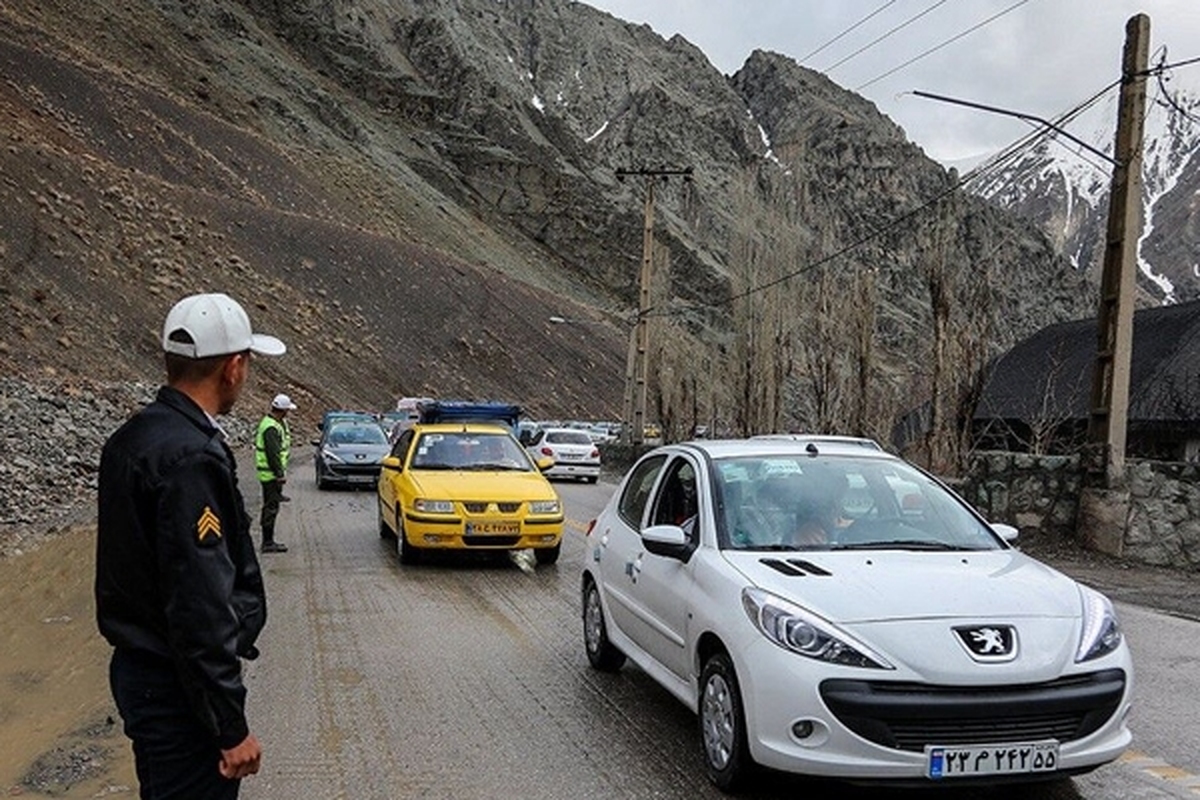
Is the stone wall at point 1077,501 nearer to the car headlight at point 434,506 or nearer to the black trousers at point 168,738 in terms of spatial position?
the car headlight at point 434,506

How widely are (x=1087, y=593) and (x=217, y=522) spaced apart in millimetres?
4129

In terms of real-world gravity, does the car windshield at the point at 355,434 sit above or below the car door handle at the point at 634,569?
below

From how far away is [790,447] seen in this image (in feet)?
23.3

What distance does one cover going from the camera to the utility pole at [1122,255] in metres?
14.8

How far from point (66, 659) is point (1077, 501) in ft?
37.9

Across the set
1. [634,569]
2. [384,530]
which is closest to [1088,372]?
[384,530]

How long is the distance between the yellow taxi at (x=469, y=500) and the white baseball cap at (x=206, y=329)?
373 inches

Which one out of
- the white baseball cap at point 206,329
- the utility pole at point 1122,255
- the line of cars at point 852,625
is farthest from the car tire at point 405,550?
the white baseball cap at point 206,329

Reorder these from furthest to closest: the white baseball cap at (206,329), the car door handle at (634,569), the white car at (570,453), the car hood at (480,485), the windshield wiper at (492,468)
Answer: the white car at (570,453) → the windshield wiper at (492,468) → the car hood at (480,485) → the car door handle at (634,569) → the white baseball cap at (206,329)

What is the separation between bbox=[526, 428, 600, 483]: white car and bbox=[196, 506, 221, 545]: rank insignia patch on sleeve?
27.8 meters

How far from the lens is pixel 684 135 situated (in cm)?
14800

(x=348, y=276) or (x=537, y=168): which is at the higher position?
(x=537, y=168)

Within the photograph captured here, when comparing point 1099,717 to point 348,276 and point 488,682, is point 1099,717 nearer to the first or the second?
point 488,682

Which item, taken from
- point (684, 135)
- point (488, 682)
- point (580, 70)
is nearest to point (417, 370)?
point (488, 682)
